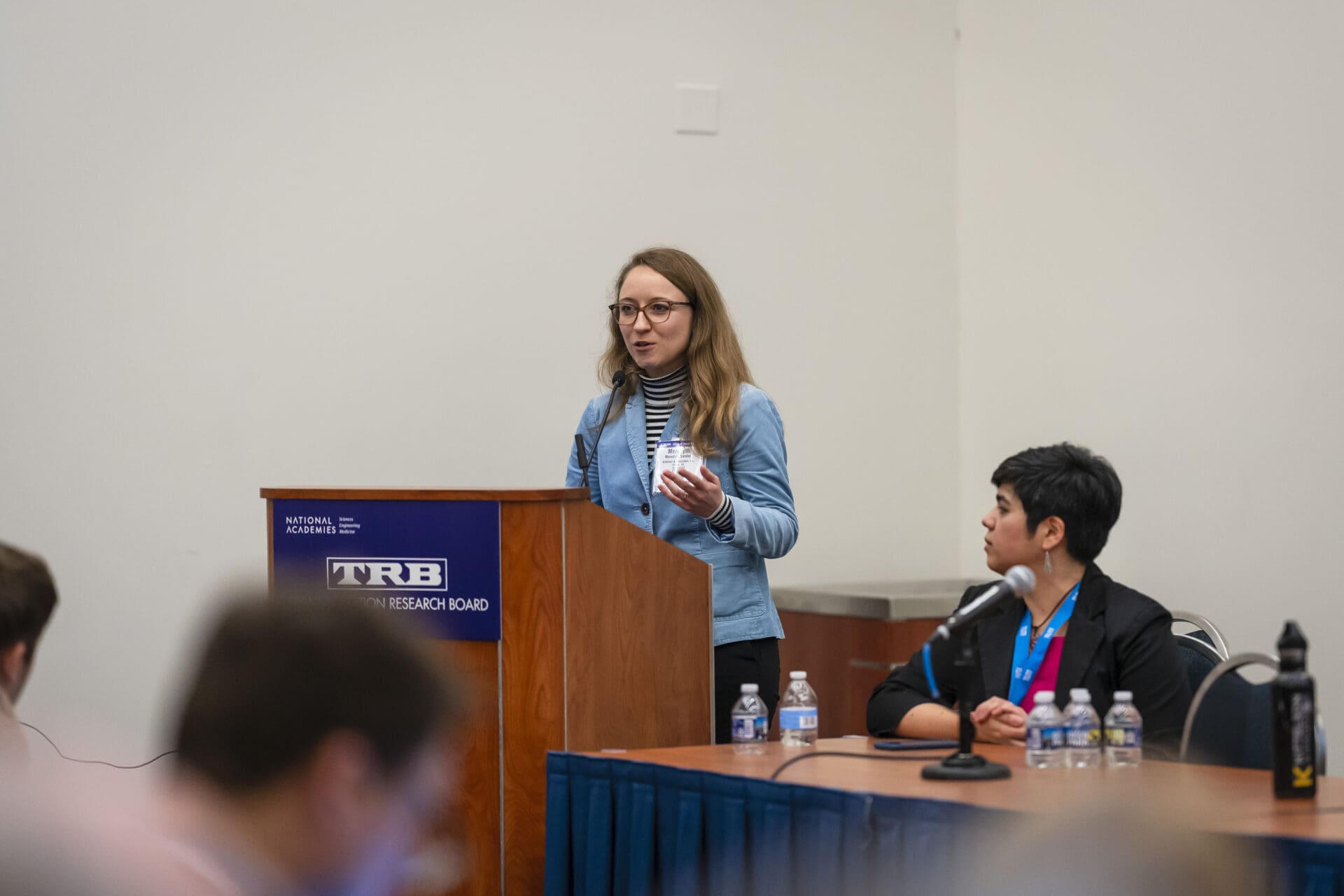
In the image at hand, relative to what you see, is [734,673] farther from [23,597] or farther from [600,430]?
[23,597]

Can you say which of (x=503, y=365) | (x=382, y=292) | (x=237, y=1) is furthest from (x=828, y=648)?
(x=237, y=1)

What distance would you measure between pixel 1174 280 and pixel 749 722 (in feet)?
9.49

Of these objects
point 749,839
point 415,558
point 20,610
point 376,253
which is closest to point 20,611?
point 20,610

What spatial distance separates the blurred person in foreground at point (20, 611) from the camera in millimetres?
2006

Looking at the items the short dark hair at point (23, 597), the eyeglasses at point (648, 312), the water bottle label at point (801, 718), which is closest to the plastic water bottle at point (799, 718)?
the water bottle label at point (801, 718)

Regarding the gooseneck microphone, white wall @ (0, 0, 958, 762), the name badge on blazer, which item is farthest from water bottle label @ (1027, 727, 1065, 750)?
white wall @ (0, 0, 958, 762)

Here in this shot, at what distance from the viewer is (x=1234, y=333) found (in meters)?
4.79

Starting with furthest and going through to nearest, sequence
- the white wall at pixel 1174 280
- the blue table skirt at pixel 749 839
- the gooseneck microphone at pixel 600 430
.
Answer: the white wall at pixel 1174 280 < the gooseneck microphone at pixel 600 430 < the blue table skirt at pixel 749 839

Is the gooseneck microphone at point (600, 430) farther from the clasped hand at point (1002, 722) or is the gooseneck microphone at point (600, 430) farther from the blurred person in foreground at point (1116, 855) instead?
the blurred person in foreground at point (1116, 855)

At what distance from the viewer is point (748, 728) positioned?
9.50 ft

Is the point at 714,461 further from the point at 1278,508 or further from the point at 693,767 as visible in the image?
the point at 1278,508

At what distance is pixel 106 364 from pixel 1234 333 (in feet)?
12.2

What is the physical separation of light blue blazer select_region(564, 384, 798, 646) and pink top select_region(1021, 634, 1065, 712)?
595mm

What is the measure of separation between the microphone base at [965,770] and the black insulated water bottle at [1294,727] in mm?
446
